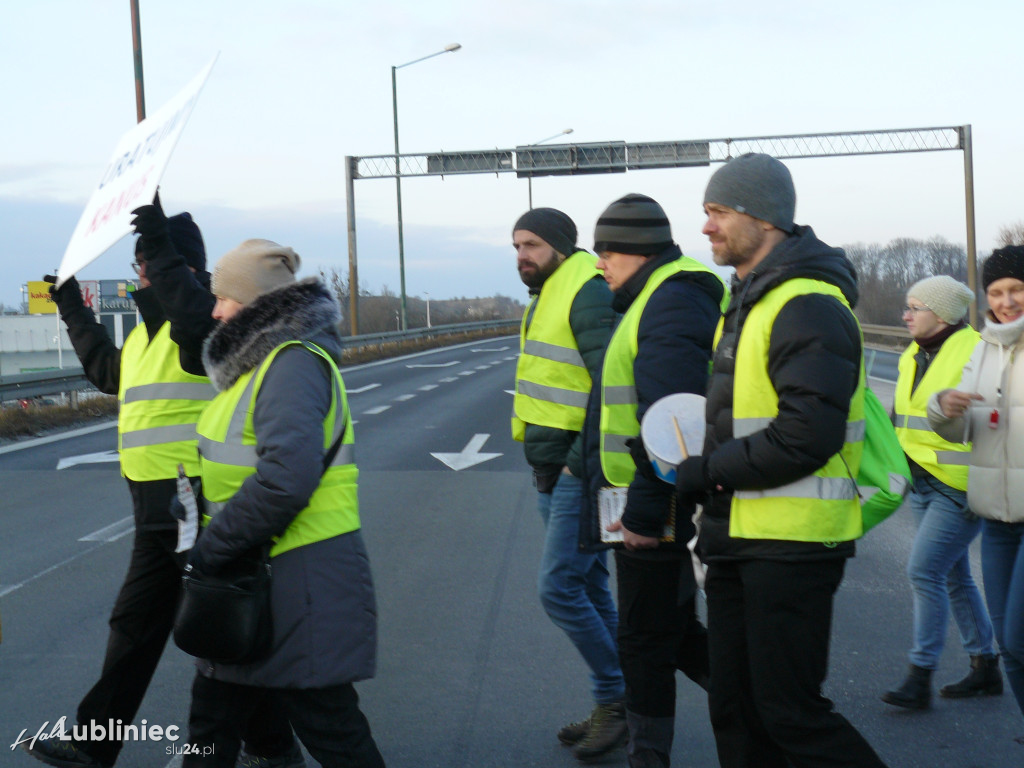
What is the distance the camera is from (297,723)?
3209 mm

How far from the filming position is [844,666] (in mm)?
5254

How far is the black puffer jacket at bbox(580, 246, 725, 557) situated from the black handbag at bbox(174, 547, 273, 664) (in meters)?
1.16

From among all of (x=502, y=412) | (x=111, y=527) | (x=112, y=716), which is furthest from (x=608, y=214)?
(x=502, y=412)

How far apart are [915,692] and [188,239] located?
11.1 ft

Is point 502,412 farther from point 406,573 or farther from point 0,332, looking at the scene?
point 0,332

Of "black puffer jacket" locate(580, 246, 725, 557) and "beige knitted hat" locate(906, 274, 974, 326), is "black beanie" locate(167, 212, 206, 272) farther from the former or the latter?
"beige knitted hat" locate(906, 274, 974, 326)

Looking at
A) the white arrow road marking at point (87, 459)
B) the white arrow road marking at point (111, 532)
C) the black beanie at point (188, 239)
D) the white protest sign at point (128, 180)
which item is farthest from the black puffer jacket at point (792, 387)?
the white arrow road marking at point (87, 459)

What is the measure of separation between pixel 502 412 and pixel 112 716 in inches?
545

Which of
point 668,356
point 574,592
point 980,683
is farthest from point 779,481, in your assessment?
point 980,683

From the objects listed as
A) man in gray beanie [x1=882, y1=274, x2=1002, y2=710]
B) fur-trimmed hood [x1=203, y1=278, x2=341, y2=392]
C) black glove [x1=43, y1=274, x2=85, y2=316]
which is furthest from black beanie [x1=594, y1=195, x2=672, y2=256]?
black glove [x1=43, y1=274, x2=85, y2=316]

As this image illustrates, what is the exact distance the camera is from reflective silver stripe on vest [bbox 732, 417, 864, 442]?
10.1ft

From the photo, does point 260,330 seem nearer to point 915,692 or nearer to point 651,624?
point 651,624

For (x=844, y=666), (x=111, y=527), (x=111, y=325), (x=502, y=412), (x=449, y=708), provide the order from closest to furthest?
(x=449, y=708)
(x=844, y=666)
(x=111, y=527)
(x=502, y=412)
(x=111, y=325)

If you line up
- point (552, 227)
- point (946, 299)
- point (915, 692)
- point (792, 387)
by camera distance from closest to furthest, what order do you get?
point (792, 387) < point (552, 227) < point (915, 692) < point (946, 299)
